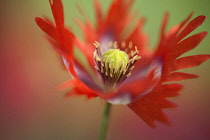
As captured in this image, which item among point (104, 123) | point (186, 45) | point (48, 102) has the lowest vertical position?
point (104, 123)

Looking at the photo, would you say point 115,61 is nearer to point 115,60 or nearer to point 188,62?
point 115,60

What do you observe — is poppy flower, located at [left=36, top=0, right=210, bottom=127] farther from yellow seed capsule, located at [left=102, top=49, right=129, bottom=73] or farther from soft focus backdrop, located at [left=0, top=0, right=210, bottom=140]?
soft focus backdrop, located at [left=0, top=0, right=210, bottom=140]

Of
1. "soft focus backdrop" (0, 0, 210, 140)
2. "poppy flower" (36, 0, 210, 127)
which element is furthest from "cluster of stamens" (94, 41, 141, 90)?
"soft focus backdrop" (0, 0, 210, 140)

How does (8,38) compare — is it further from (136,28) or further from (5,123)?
(136,28)

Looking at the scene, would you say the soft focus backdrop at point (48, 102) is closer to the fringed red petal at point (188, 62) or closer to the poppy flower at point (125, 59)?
the poppy flower at point (125, 59)

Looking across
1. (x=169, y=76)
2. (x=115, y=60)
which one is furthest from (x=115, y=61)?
(x=169, y=76)

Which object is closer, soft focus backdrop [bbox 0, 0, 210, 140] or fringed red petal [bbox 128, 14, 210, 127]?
fringed red petal [bbox 128, 14, 210, 127]

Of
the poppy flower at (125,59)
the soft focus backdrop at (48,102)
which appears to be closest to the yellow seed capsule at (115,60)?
the poppy flower at (125,59)
